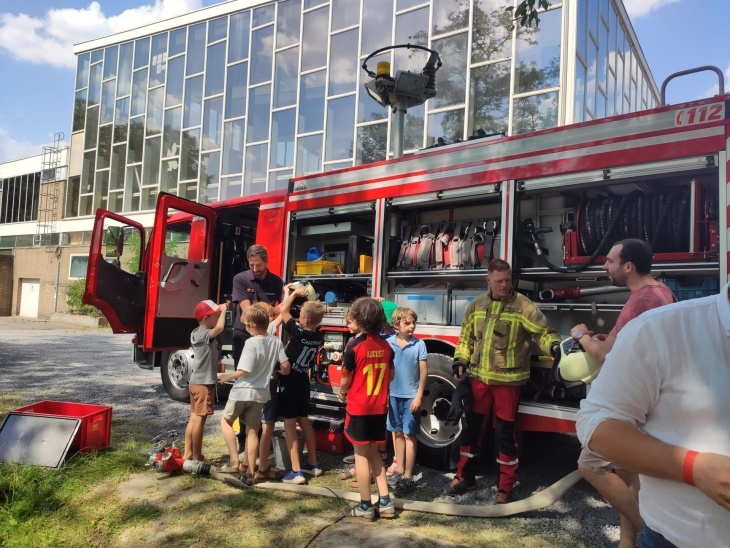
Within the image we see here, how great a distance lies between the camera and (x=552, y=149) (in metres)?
4.15

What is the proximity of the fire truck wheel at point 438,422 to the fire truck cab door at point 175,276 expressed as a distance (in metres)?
3.28

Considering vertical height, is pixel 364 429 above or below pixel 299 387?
below

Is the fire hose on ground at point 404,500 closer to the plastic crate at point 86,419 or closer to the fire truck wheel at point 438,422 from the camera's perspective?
the plastic crate at point 86,419

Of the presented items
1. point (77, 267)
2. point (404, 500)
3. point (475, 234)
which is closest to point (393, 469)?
point (404, 500)

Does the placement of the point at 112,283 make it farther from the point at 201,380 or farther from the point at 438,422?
the point at 438,422

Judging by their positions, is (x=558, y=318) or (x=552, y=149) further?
(x=558, y=318)

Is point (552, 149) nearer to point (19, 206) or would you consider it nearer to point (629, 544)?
point (629, 544)

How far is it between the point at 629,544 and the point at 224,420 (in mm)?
2902

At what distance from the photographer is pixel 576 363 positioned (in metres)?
3.50

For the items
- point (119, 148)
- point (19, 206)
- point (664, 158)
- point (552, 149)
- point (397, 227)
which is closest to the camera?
point (664, 158)

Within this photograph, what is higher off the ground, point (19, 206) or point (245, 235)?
point (19, 206)

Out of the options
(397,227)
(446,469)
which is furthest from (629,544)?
(397,227)

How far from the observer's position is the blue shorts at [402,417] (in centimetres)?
431

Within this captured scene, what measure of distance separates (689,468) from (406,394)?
3.29 meters
